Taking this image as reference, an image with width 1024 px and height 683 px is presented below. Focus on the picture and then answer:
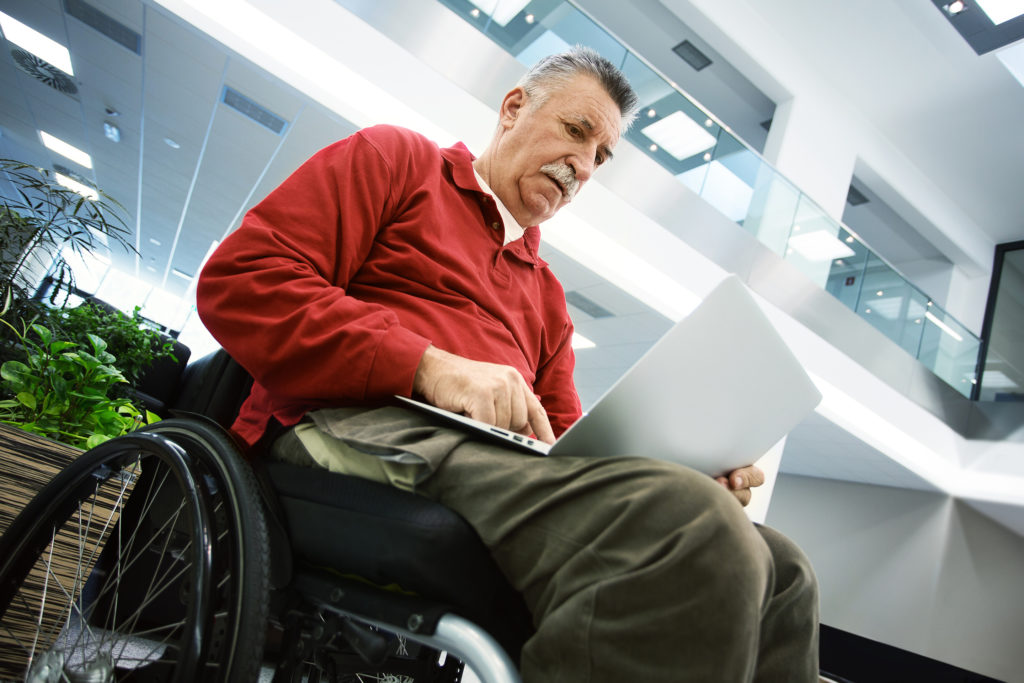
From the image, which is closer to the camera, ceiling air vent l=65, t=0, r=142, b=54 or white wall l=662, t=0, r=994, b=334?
ceiling air vent l=65, t=0, r=142, b=54

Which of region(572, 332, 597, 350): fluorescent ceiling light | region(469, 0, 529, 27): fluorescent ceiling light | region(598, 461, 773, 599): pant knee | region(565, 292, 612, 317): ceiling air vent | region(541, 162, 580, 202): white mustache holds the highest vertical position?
region(469, 0, 529, 27): fluorescent ceiling light

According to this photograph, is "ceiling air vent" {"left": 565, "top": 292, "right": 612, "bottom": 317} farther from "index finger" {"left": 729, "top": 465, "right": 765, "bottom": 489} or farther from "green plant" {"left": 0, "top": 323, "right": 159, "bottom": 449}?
"index finger" {"left": 729, "top": 465, "right": 765, "bottom": 489}

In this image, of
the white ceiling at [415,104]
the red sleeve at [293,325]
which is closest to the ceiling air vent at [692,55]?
the white ceiling at [415,104]

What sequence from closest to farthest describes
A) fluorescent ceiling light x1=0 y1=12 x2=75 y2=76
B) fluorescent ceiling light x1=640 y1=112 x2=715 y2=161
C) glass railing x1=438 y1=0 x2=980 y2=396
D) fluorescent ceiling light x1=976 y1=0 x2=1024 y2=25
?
1. glass railing x1=438 y1=0 x2=980 y2=396
2. fluorescent ceiling light x1=0 y1=12 x2=75 y2=76
3. fluorescent ceiling light x1=640 y1=112 x2=715 y2=161
4. fluorescent ceiling light x1=976 y1=0 x2=1024 y2=25

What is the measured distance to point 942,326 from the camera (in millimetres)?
6906

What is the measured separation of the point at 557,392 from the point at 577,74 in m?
0.65

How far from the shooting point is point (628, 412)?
1.87 feet

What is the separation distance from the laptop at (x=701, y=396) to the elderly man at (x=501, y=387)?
0.16 ft

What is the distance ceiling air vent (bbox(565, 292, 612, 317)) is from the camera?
562 cm

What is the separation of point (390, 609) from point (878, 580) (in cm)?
879

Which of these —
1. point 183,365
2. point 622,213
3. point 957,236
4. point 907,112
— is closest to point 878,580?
point 957,236

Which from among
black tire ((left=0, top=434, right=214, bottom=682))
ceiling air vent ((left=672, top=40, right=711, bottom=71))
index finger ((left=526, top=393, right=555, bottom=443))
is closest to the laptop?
index finger ((left=526, top=393, right=555, bottom=443))

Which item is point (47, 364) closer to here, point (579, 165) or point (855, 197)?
point (579, 165)

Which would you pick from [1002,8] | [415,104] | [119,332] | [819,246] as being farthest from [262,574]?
[1002,8]
